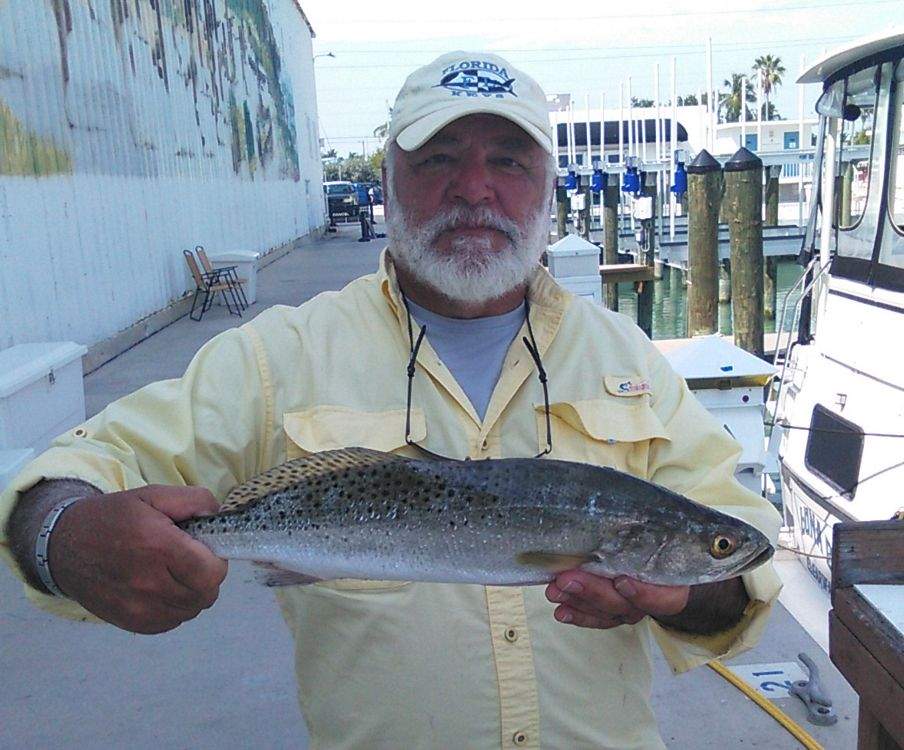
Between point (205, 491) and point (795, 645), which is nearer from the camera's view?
point (205, 491)

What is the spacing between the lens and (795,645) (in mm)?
4027

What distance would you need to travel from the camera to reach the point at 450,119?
7.86 ft

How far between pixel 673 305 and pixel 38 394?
20774mm

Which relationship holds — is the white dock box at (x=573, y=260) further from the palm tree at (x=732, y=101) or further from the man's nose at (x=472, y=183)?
the palm tree at (x=732, y=101)

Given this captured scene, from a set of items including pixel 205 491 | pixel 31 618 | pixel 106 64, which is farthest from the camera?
pixel 106 64

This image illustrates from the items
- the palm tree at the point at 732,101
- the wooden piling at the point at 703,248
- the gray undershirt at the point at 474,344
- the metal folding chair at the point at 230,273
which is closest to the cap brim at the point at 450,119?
the gray undershirt at the point at 474,344

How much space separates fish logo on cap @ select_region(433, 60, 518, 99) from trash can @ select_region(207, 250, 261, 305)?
43.6 ft

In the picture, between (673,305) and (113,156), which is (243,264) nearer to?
(113,156)

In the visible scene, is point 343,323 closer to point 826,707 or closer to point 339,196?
point 826,707

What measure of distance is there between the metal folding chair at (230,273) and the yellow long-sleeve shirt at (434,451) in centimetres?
1269

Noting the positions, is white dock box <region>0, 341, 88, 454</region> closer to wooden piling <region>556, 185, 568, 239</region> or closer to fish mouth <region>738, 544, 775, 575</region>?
fish mouth <region>738, 544, 775, 575</region>

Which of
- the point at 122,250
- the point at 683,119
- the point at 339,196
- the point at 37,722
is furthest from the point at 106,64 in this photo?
the point at 683,119

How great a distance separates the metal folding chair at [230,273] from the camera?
48.9 feet

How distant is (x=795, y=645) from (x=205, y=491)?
301 cm
